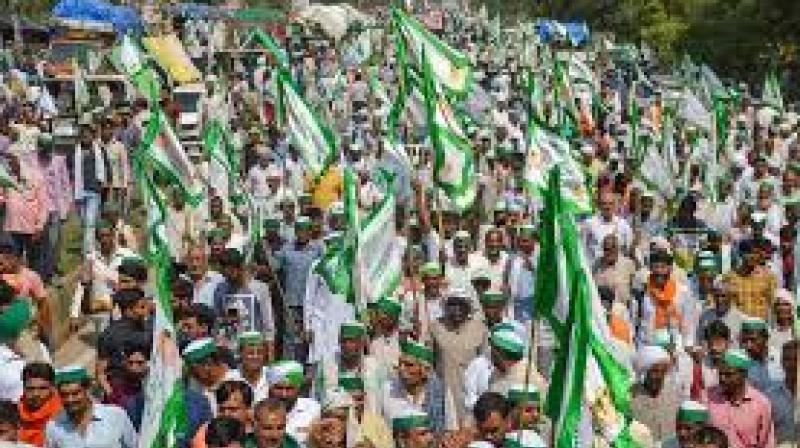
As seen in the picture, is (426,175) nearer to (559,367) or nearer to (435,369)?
(435,369)

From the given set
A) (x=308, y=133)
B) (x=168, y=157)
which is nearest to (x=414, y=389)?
(x=308, y=133)

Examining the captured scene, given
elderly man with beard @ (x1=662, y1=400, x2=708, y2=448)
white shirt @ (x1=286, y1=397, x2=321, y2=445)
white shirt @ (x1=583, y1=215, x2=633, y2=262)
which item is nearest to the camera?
elderly man with beard @ (x1=662, y1=400, x2=708, y2=448)

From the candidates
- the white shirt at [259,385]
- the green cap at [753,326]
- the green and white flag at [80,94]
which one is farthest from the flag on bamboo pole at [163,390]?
the green and white flag at [80,94]

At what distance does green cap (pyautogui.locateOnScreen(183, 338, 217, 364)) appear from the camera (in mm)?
7628

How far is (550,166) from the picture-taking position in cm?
1096

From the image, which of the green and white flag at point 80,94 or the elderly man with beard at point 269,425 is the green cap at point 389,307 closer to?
the elderly man with beard at point 269,425

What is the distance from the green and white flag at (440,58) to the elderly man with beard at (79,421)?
221 inches

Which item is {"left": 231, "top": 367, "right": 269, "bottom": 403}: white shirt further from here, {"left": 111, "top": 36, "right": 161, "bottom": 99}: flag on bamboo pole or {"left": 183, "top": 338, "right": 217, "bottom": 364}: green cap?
{"left": 111, "top": 36, "right": 161, "bottom": 99}: flag on bamboo pole

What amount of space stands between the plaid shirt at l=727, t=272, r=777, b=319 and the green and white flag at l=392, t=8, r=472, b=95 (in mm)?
3209

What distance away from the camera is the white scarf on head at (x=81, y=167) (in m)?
15.3

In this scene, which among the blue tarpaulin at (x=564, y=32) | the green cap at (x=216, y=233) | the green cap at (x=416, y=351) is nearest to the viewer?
the green cap at (x=416, y=351)

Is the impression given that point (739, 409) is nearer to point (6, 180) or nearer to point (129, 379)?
point (129, 379)

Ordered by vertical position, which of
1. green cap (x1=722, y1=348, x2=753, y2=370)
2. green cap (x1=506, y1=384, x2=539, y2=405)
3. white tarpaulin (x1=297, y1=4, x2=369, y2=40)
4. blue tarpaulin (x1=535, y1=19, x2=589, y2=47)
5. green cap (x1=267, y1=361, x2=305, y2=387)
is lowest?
blue tarpaulin (x1=535, y1=19, x2=589, y2=47)

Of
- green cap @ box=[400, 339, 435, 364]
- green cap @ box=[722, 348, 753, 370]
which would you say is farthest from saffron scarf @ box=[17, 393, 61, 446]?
green cap @ box=[722, 348, 753, 370]
